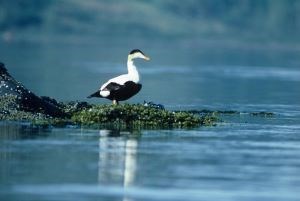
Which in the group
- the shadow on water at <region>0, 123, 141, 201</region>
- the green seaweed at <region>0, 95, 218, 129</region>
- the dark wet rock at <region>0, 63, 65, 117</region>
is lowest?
the shadow on water at <region>0, 123, 141, 201</region>

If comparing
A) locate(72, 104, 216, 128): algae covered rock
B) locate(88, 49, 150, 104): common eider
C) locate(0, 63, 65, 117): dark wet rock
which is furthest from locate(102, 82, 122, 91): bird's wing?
locate(0, 63, 65, 117): dark wet rock

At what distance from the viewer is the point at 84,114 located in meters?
33.0

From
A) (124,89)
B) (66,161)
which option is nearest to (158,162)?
(66,161)

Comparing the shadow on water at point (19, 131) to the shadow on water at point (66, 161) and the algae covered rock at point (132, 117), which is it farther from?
the algae covered rock at point (132, 117)

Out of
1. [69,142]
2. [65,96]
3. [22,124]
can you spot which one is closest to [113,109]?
[22,124]

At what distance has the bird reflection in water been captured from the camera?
23.2 m

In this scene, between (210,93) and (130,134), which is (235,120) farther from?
(210,93)

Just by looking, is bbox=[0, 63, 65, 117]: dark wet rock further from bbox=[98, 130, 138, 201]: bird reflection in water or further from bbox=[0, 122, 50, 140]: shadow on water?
bbox=[98, 130, 138, 201]: bird reflection in water

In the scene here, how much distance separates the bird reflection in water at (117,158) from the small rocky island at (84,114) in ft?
5.53

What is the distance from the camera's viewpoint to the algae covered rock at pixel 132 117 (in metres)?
32.6

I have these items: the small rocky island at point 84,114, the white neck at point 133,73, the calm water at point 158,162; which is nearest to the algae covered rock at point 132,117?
the small rocky island at point 84,114

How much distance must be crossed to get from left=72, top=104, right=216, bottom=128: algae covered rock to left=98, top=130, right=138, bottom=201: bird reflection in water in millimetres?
1655

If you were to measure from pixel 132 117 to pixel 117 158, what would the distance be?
667cm

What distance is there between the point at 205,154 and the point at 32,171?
4032 mm
